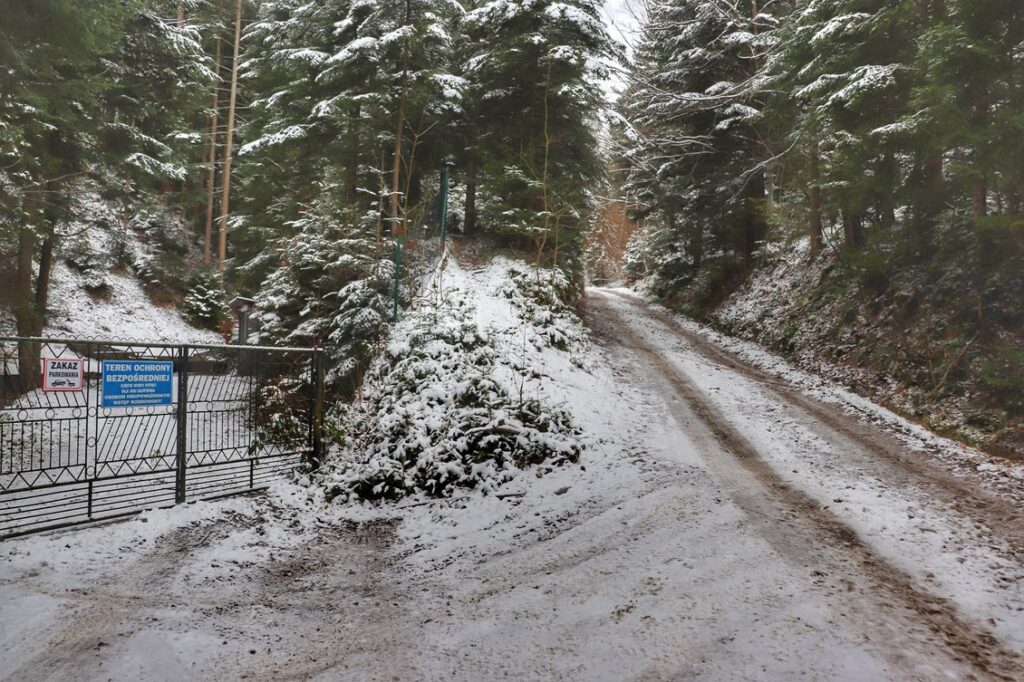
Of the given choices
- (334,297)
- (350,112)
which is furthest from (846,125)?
(350,112)

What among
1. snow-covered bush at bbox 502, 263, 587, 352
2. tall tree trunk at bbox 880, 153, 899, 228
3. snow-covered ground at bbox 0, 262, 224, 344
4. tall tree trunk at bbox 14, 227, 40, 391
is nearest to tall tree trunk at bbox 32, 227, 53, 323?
tall tree trunk at bbox 14, 227, 40, 391

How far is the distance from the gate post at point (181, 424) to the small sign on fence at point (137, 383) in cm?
12

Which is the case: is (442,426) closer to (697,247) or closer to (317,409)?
(317,409)

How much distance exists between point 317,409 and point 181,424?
6.77 feet

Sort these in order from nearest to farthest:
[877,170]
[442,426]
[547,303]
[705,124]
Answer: [442,426], [877,170], [547,303], [705,124]

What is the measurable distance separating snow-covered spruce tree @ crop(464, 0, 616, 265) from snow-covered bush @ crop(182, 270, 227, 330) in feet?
40.5

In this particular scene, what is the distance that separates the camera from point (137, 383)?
6387mm

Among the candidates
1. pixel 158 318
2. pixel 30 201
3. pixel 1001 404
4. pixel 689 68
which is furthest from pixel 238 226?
pixel 1001 404

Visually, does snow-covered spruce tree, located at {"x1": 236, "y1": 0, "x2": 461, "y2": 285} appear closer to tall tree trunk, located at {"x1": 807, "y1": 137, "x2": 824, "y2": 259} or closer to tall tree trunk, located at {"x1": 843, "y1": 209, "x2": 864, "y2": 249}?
tall tree trunk, located at {"x1": 807, "y1": 137, "x2": 824, "y2": 259}

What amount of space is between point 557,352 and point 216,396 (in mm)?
6399

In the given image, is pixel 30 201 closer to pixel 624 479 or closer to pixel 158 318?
pixel 158 318

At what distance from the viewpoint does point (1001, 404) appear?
7.78m

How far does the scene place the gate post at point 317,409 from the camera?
8.38 meters

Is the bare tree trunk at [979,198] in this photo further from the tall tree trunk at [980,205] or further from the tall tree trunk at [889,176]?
the tall tree trunk at [889,176]
